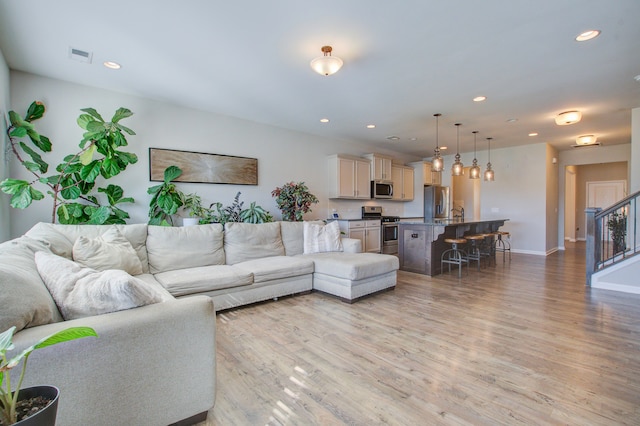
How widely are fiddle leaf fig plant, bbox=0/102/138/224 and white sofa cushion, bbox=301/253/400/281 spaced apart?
2.52 meters

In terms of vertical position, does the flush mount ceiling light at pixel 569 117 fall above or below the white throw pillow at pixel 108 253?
above

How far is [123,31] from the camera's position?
2508mm

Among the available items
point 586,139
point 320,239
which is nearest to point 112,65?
point 320,239

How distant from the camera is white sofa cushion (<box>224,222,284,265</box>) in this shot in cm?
392

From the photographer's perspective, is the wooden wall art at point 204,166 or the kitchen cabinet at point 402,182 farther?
the kitchen cabinet at point 402,182

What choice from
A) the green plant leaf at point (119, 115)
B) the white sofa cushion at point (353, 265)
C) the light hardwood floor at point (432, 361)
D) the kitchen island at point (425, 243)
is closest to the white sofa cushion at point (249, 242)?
the white sofa cushion at point (353, 265)

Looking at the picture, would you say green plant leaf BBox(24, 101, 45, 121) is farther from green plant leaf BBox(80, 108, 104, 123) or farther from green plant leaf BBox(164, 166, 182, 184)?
green plant leaf BBox(164, 166, 182, 184)

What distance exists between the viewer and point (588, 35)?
2.55 m

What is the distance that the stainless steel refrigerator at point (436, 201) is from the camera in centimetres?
784

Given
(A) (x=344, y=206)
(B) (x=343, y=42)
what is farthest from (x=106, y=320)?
(A) (x=344, y=206)

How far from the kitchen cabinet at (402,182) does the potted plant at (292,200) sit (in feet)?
9.95

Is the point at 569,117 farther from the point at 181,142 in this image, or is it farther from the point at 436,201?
the point at 181,142

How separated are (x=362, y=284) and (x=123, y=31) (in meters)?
3.39

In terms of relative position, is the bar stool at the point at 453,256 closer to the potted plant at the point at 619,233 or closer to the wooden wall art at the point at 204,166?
the potted plant at the point at 619,233
